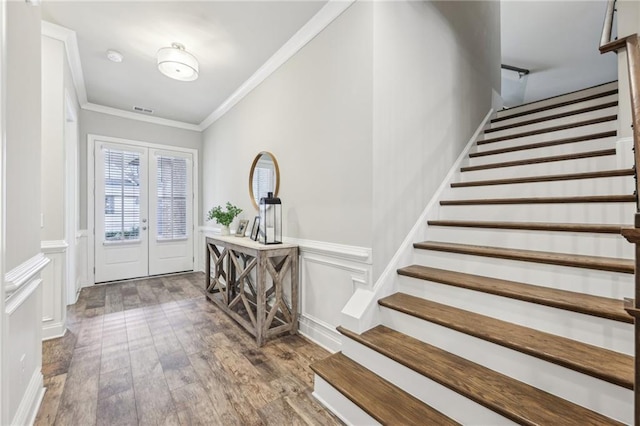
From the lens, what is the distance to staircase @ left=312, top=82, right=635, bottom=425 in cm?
117

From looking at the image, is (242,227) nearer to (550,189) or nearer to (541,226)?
(541,226)

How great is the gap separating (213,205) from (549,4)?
535cm

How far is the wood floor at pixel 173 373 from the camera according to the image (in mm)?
1556

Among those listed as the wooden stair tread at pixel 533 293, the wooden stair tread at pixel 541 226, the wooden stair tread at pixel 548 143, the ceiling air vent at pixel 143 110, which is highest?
the ceiling air vent at pixel 143 110

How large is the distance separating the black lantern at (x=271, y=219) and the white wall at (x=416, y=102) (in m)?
1.08

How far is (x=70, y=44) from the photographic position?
2.63m

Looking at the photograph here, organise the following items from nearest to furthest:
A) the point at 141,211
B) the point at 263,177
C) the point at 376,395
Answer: the point at 376,395 < the point at 263,177 < the point at 141,211

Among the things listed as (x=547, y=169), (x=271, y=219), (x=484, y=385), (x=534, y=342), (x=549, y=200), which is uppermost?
(x=547, y=169)

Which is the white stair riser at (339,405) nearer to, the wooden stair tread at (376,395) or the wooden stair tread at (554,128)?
the wooden stair tread at (376,395)

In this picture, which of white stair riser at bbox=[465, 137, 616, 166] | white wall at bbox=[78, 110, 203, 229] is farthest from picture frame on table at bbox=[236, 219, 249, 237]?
white stair riser at bbox=[465, 137, 616, 166]

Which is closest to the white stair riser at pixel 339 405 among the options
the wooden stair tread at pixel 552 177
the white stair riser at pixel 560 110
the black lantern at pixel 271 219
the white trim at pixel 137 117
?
the black lantern at pixel 271 219

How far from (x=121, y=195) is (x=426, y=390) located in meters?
4.79

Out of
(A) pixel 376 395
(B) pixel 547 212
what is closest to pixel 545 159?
(B) pixel 547 212

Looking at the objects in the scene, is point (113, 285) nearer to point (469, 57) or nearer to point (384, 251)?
point (384, 251)
